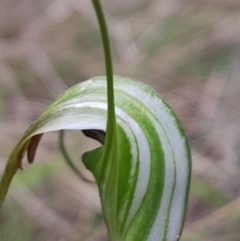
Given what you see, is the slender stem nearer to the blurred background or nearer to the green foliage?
the green foliage

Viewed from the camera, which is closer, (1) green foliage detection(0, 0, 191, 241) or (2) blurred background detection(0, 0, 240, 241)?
(1) green foliage detection(0, 0, 191, 241)

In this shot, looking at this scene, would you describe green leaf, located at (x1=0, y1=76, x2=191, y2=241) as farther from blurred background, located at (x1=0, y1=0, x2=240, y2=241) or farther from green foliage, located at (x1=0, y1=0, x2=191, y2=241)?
blurred background, located at (x1=0, y1=0, x2=240, y2=241)

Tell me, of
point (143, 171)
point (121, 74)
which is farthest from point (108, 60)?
point (121, 74)

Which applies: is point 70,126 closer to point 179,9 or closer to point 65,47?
point 65,47

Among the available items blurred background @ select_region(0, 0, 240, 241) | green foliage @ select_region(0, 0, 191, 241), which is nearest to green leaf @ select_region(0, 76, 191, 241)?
green foliage @ select_region(0, 0, 191, 241)

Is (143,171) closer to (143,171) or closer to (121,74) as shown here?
(143,171)

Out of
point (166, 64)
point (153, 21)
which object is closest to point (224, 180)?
point (166, 64)

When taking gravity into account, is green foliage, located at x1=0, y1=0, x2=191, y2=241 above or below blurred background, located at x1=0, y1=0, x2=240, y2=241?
below
